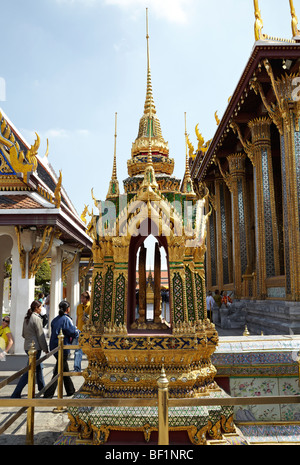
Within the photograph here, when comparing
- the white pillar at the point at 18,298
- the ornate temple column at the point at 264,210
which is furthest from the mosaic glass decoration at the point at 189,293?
the ornate temple column at the point at 264,210

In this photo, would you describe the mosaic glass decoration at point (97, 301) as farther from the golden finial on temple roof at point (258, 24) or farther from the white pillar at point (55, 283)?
the golden finial on temple roof at point (258, 24)

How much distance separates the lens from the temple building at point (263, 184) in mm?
9844

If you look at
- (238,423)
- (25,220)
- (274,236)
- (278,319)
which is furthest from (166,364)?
(274,236)

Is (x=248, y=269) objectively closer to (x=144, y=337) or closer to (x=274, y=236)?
(x=274, y=236)

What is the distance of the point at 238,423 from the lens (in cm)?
406

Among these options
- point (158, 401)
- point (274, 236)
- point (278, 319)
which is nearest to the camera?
point (158, 401)

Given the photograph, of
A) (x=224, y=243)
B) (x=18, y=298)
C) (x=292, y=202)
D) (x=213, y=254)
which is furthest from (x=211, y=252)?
(x=18, y=298)

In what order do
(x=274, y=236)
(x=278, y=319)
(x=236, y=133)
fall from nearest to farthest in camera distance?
(x=278, y=319) → (x=274, y=236) → (x=236, y=133)

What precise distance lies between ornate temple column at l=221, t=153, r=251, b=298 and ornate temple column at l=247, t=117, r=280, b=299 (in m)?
2.70

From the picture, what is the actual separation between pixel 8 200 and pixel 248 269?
9.53 m

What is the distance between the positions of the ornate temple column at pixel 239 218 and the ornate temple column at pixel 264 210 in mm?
2703

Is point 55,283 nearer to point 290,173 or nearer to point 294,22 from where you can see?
point 290,173

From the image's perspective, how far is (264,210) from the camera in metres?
12.3

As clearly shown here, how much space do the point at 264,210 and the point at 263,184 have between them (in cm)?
88
